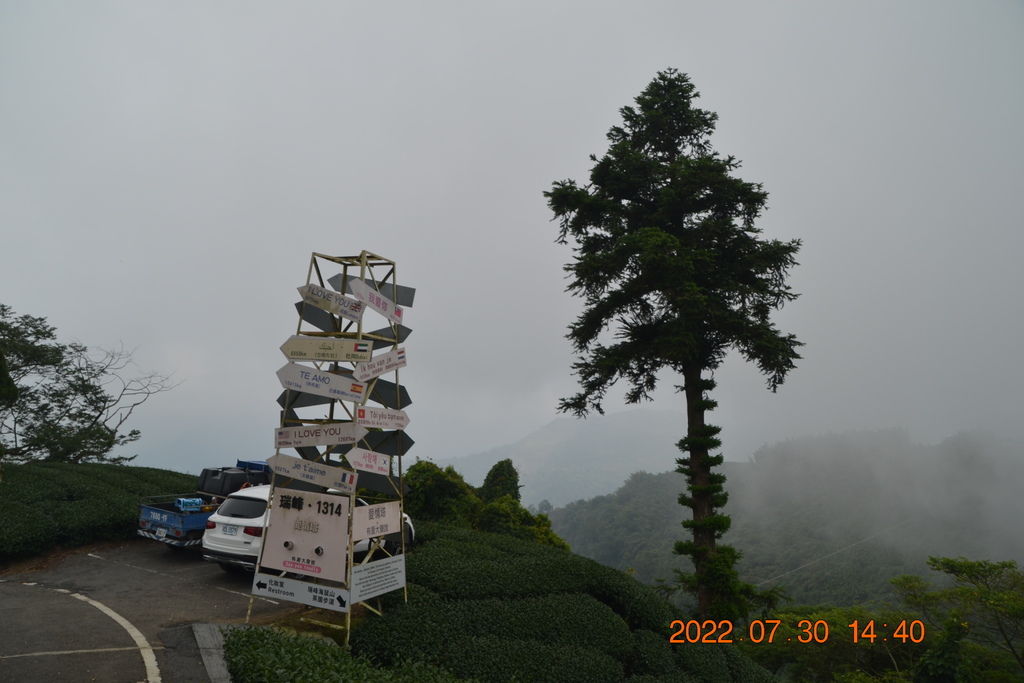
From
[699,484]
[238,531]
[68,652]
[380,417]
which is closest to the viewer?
[68,652]

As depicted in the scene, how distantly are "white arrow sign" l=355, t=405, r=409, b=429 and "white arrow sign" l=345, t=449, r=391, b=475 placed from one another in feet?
1.33

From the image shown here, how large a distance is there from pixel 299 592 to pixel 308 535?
2.43ft

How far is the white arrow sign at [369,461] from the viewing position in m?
7.66

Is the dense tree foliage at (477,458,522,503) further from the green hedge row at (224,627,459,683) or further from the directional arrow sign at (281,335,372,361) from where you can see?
the directional arrow sign at (281,335,372,361)

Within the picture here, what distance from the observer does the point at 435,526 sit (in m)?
13.2

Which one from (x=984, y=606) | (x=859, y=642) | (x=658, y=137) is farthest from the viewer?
(x=859, y=642)

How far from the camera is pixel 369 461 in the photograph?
789cm

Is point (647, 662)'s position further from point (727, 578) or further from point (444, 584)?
point (727, 578)

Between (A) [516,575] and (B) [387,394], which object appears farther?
(A) [516,575]

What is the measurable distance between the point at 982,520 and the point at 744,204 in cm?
10425

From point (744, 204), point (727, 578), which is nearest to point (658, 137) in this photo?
point (744, 204)

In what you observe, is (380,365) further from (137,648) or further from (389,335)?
(137,648)

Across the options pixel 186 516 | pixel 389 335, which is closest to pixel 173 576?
pixel 186 516

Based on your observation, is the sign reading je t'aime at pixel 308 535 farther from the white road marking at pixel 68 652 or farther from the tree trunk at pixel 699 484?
the tree trunk at pixel 699 484
